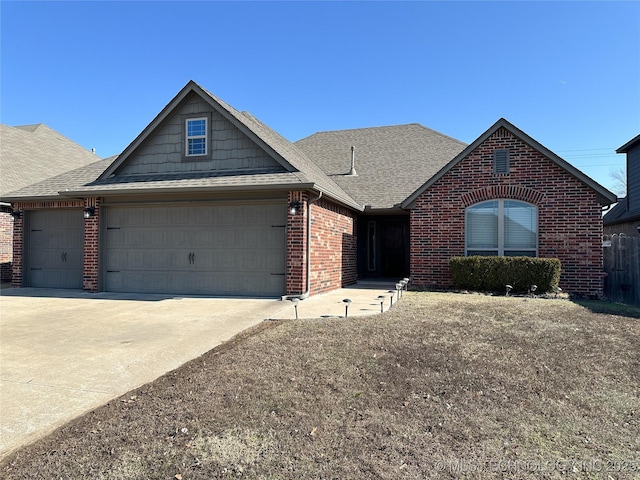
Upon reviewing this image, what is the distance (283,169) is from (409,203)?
391 cm

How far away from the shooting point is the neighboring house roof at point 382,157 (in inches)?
568

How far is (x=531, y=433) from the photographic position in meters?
3.11

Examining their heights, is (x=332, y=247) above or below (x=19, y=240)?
below

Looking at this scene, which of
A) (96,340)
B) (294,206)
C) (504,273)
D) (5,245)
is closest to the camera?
(96,340)

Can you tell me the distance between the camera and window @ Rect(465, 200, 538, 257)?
11.1 meters

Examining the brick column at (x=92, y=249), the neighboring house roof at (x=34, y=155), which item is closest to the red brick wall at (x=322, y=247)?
the brick column at (x=92, y=249)

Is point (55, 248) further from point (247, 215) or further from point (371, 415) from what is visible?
point (371, 415)

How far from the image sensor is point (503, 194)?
36.6 ft

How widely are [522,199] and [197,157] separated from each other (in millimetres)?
9000

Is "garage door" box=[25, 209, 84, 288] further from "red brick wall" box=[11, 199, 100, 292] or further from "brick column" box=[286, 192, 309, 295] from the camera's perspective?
"brick column" box=[286, 192, 309, 295]

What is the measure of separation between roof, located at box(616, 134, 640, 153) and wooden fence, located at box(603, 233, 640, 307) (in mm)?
6730

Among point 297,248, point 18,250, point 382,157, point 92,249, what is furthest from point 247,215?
point 382,157

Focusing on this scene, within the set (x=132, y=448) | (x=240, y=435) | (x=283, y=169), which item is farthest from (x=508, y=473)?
(x=283, y=169)

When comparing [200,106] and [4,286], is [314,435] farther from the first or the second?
[4,286]
